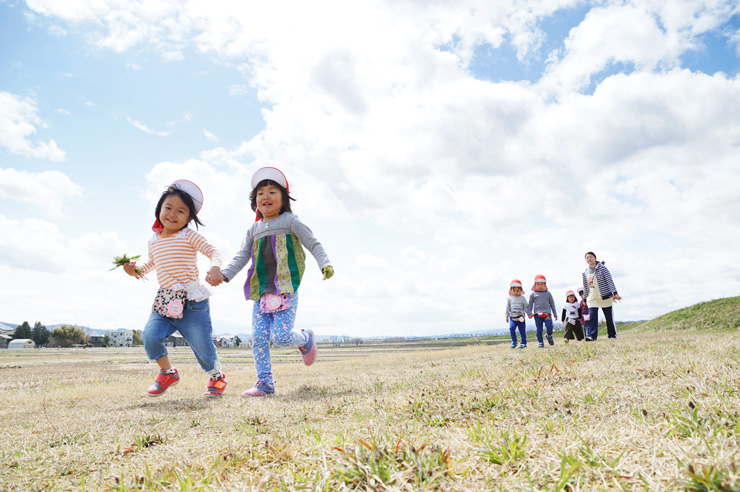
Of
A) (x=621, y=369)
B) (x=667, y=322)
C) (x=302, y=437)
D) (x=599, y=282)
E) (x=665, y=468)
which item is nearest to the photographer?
(x=665, y=468)

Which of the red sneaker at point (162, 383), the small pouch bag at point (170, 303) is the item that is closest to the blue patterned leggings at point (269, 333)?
the small pouch bag at point (170, 303)

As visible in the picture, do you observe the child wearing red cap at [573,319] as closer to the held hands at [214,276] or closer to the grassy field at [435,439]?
the grassy field at [435,439]

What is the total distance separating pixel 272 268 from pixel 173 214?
1.57 metres

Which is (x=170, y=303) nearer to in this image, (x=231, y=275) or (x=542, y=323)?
(x=231, y=275)

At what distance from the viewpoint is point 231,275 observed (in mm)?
5496

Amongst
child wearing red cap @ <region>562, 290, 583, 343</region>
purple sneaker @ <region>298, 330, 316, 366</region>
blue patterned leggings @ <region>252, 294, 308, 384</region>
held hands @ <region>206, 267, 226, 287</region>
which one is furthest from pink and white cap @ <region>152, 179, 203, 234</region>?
child wearing red cap @ <region>562, 290, 583, 343</region>

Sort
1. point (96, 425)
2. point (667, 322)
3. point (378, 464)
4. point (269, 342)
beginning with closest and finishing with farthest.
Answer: point (378, 464)
point (96, 425)
point (269, 342)
point (667, 322)

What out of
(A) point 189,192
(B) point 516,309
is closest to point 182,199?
(A) point 189,192

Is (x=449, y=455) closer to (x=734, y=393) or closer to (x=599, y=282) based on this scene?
(x=734, y=393)

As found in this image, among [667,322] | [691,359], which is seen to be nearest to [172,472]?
[691,359]

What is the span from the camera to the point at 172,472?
1955 mm

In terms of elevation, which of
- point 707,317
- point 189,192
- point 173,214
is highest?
point 189,192

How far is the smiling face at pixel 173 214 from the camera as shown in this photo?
18.2 ft

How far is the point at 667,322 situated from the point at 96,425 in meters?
23.6
